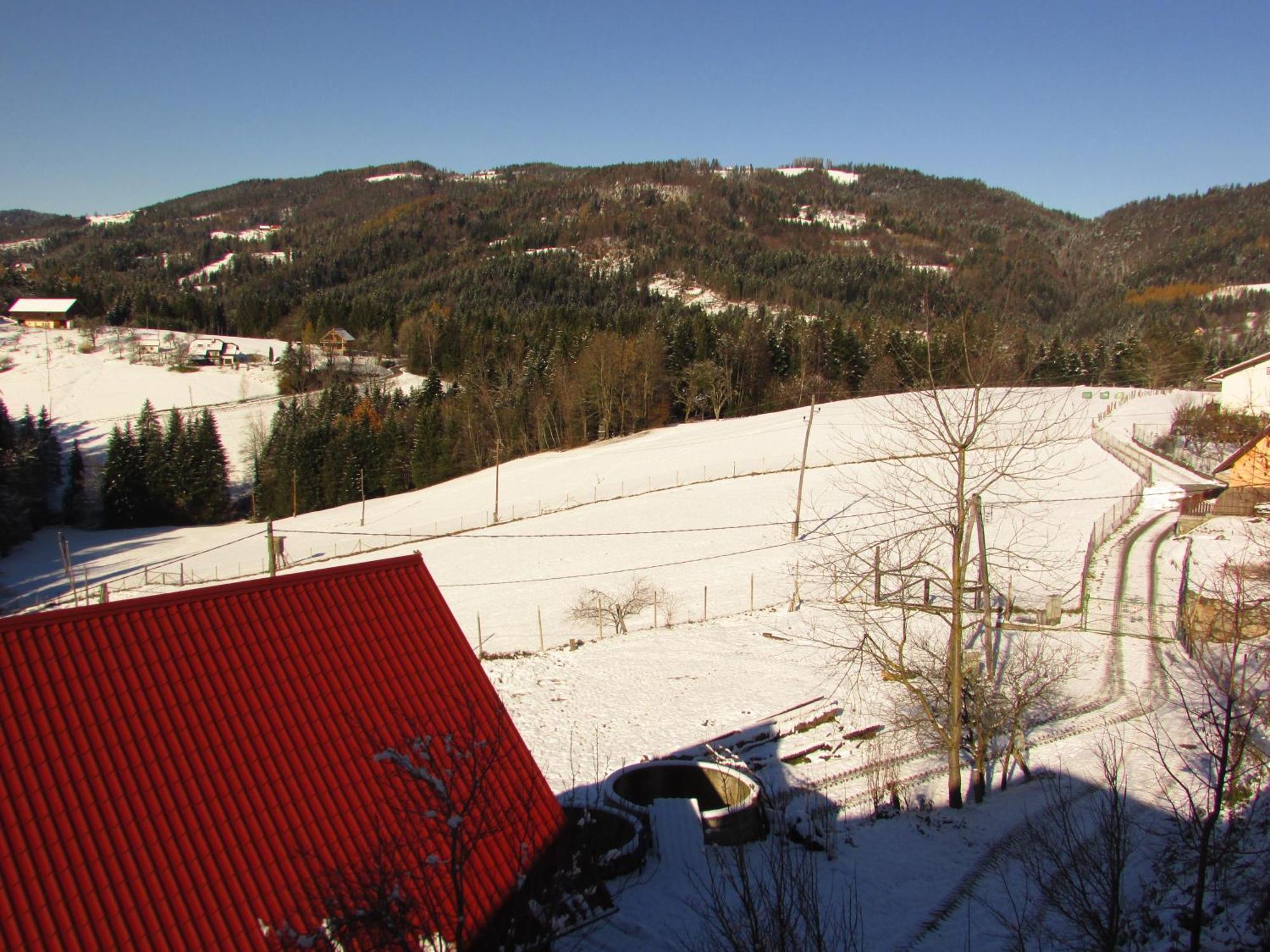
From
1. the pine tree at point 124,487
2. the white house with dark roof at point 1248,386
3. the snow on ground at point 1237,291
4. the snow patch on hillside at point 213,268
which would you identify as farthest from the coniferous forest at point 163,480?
the snow on ground at point 1237,291

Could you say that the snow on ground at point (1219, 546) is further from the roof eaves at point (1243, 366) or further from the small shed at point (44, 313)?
the small shed at point (44, 313)

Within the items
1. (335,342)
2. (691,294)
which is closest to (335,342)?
(335,342)

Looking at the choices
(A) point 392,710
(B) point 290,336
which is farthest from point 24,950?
(B) point 290,336

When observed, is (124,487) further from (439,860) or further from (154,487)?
(439,860)

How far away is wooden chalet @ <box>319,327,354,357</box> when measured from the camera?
348 ft

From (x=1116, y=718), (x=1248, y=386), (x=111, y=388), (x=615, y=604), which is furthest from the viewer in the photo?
(x=111, y=388)

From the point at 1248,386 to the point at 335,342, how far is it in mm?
99486

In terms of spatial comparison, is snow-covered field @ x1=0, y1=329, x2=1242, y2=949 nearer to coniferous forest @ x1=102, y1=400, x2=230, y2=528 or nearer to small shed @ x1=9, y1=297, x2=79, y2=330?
coniferous forest @ x1=102, y1=400, x2=230, y2=528

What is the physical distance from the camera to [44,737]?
19.3 feet

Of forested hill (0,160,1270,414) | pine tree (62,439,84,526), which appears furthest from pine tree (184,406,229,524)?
forested hill (0,160,1270,414)

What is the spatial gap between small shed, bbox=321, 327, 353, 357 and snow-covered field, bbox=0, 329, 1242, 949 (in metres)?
33.7

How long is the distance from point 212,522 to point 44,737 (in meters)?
67.8

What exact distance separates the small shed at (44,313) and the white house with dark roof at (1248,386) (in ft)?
453

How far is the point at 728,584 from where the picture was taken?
31.7m
